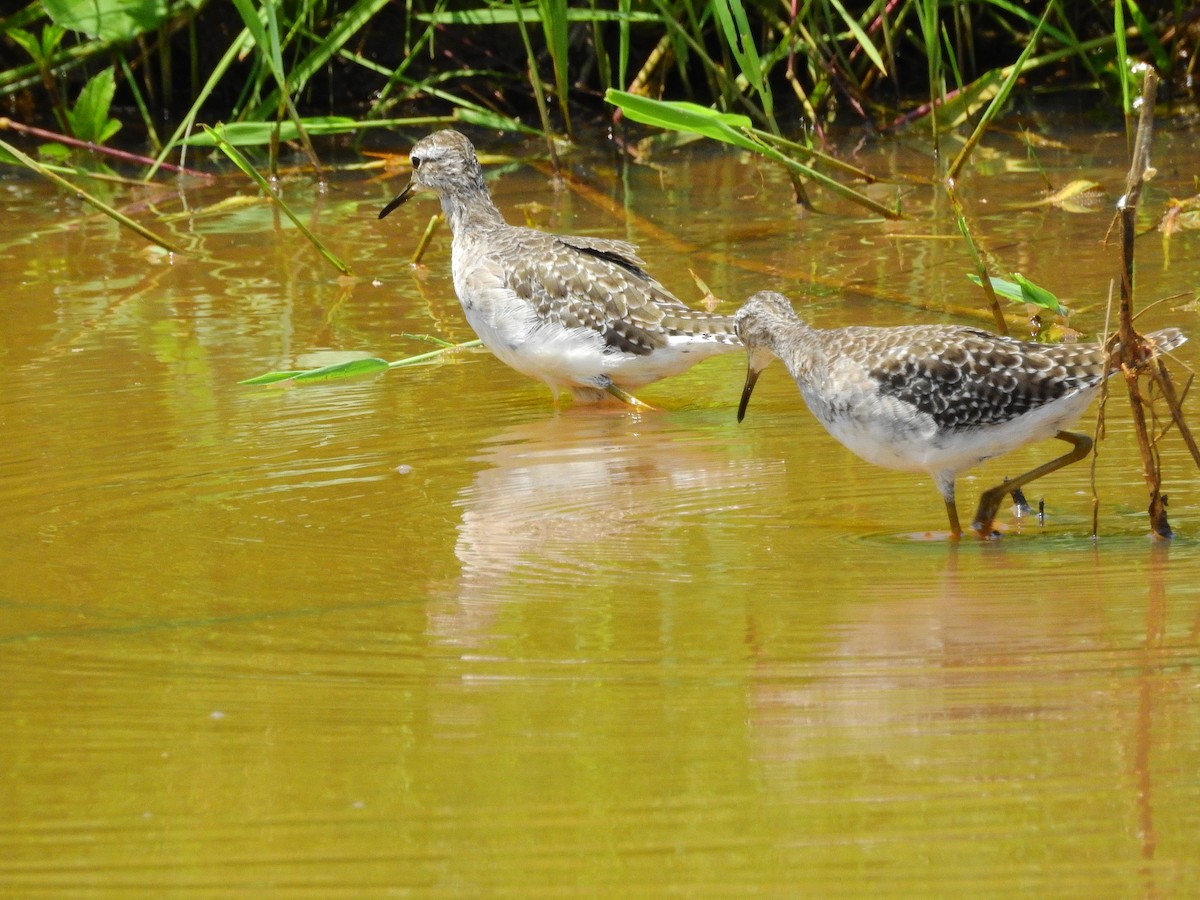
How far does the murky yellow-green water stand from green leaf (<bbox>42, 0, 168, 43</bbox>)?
10.7 feet

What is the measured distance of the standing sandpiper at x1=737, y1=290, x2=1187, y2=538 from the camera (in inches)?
219

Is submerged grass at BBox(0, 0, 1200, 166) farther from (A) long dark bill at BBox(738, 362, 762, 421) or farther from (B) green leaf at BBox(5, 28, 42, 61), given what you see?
(A) long dark bill at BBox(738, 362, 762, 421)

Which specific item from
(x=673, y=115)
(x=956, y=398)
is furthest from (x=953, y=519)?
(x=673, y=115)

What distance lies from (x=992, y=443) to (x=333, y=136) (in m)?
Answer: 8.58

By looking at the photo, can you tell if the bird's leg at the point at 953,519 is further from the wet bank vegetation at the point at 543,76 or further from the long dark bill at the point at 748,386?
the wet bank vegetation at the point at 543,76

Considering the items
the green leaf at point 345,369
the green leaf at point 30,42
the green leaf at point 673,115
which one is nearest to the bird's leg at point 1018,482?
the green leaf at point 673,115

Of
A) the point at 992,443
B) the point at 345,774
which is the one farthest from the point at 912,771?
the point at 992,443

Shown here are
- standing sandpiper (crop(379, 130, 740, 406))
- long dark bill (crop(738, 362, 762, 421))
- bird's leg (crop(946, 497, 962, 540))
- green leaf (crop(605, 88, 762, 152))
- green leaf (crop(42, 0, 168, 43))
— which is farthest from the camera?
green leaf (crop(42, 0, 168, 43))

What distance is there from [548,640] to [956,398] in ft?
5.74

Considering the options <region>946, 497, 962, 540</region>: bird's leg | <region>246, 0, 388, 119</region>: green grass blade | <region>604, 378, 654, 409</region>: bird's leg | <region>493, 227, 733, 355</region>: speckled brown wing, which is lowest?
<region>604, 378, 654, 409</region>: bird's leg

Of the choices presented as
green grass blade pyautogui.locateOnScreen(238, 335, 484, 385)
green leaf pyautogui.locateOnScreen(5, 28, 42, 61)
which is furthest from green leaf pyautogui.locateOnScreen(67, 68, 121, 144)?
green grass blade pyautogui.locateOnScreen(238, 335, 484, 385)

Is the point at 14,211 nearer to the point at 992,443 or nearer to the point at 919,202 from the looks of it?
the point at 919,202

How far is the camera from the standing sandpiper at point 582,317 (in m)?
7.76

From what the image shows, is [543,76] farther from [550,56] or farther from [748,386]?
[748,386]
